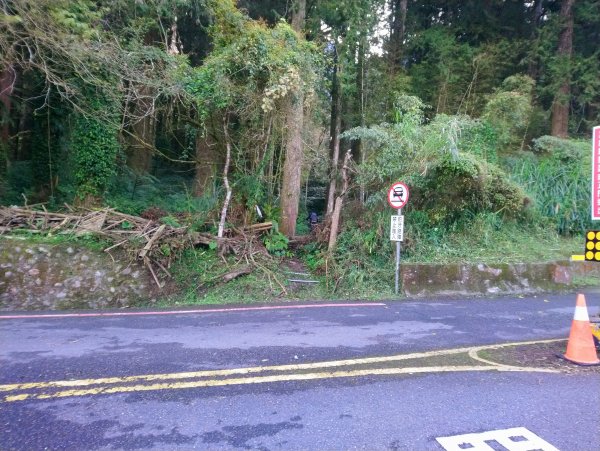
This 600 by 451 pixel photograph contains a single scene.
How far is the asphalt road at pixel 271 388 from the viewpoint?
3062mm

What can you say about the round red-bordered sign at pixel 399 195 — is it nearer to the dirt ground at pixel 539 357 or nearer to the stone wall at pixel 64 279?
the dirt ground at pixel 539 357

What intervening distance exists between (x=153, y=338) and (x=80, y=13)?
759 centimetres

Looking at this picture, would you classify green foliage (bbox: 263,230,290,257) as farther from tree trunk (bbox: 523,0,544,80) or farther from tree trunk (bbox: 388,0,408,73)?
tree trunk (bbox: 523,0,544,80)

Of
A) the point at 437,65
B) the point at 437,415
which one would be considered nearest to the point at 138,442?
the point at 437,415

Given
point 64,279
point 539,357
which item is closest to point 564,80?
point 539,357

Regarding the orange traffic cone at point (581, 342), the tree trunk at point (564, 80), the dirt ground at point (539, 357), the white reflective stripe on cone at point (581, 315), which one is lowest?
the dirt ground at point (539, 357)

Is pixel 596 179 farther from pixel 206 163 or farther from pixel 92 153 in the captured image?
pixel 92 153

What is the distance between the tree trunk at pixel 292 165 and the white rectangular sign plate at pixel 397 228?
3.66 meters

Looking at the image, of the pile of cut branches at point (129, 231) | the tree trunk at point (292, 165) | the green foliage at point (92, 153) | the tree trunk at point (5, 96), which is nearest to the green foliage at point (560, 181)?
the tree trunk at point (292, 165)

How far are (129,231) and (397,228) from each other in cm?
635

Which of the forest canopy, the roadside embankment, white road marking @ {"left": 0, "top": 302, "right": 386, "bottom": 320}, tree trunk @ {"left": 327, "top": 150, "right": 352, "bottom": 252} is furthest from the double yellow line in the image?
the forest canopy

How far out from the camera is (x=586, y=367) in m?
4.56

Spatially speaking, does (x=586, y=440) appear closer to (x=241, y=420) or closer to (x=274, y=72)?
(x=241, y=420)

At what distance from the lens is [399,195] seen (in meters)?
9.12
